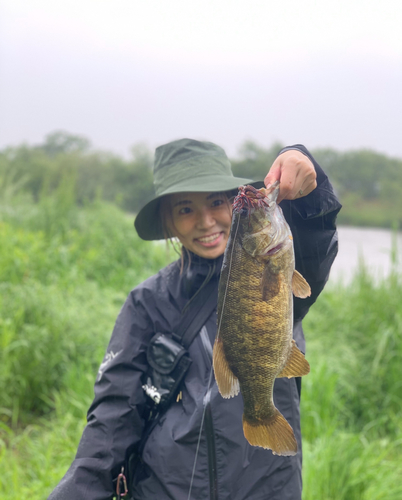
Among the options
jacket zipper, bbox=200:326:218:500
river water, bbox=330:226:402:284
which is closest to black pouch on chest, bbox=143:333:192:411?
jacket zipper, bbox=200:326:218:500

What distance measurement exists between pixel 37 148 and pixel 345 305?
6213 mm

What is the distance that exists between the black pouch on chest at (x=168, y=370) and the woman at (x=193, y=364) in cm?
4

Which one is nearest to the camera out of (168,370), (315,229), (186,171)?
(315,229)

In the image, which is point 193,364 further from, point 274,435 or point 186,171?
point 186,171

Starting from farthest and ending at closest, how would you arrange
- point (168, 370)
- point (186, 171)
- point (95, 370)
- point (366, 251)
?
point (366, 251) → point (95, 370) → point (186, 171) → point (168, 370)

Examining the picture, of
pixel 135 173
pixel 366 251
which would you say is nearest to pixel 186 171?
pixel 135 173

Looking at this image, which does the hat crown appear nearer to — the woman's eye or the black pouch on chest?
the woman's eye

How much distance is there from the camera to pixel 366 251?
Answer: 6.24 meters

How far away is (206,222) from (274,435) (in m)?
0.88

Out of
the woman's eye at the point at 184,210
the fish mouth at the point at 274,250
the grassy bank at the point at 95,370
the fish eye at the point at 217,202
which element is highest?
the fish eye at the point at 217,202

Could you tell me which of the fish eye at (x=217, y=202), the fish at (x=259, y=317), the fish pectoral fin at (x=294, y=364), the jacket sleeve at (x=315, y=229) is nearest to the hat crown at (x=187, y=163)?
the fish eye at (x=217, y=202)

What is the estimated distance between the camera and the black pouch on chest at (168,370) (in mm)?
1875

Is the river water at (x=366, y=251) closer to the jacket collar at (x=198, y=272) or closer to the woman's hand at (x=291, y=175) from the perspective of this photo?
the jacket collar at (x=198, y=272)

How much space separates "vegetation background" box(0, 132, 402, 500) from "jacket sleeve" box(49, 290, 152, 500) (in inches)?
40.6
